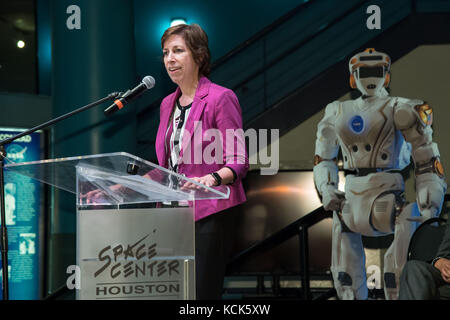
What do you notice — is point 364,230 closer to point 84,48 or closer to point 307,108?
point 307,108

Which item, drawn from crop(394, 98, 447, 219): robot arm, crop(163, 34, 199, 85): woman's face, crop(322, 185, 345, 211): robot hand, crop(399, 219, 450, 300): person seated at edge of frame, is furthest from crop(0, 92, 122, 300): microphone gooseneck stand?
crop(394, 98, 447, 219): robot arm

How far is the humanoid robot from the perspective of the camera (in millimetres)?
4770

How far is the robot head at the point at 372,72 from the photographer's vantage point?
5004 mm

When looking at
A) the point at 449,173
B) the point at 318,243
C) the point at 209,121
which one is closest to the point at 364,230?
the point at 318,243

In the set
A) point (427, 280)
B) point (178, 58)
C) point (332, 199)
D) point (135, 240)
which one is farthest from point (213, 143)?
point (332, 199)

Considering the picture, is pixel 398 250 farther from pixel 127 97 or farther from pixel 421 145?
pixel 127 97

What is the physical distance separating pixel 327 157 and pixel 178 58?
315 cm

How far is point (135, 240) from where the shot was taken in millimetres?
1685

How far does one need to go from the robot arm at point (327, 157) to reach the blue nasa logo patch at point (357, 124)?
193 millimetres

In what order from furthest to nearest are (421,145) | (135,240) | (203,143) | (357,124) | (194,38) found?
(357,124) < (421,145) < (194,38) < (203,143) < (135,240)

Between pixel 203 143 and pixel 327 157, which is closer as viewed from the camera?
pixel 203 143

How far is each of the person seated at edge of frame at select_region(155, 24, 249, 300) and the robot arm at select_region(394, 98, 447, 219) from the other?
2.99 meters

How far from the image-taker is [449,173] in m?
5.49

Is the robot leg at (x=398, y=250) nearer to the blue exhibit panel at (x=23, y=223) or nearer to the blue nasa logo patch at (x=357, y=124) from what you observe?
the blue nasa logo patch at (x=357, y=124)
